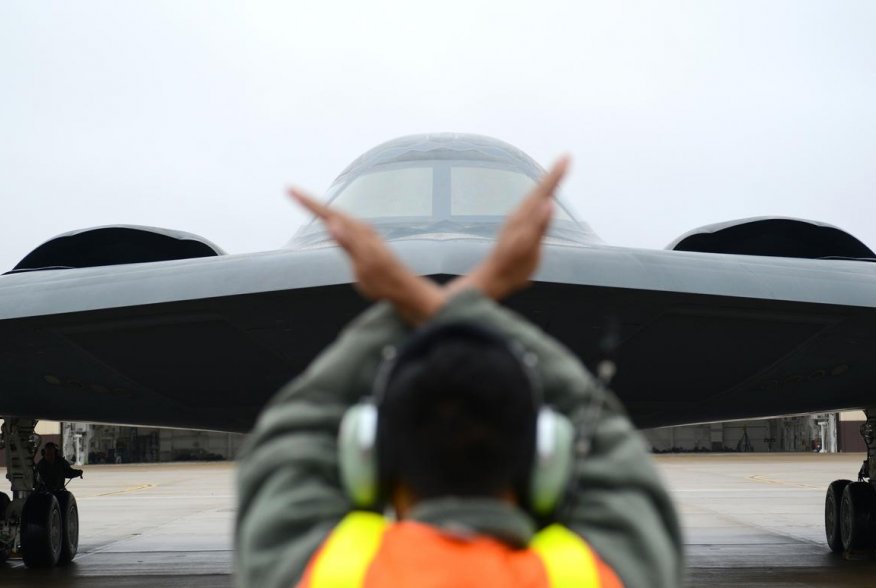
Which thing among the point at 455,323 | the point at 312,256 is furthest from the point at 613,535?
the point at 312,256

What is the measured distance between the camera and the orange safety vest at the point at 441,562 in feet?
3.72

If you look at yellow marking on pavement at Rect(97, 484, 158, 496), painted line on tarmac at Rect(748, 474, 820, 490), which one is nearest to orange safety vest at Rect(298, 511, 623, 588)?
painted line on tarmac at Rect(748, 474, 820, 490)

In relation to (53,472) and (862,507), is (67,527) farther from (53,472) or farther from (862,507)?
(862,507)

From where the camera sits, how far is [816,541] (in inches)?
463

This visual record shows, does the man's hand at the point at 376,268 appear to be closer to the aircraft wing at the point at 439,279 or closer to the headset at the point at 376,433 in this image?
the headset at the point at 376,433

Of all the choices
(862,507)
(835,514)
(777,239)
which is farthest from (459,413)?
(835,514)

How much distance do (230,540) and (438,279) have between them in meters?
9.16

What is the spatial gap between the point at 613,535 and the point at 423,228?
453 centimetres

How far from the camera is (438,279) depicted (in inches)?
170

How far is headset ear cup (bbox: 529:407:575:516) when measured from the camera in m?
1.25

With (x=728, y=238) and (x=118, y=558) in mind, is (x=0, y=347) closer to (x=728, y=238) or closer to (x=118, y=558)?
(x=728, y=238)

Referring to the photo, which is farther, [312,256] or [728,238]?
[728,238]

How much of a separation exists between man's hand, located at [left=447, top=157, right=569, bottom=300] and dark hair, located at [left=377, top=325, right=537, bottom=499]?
154 millimetres

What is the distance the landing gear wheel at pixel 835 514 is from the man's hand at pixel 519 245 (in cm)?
983
